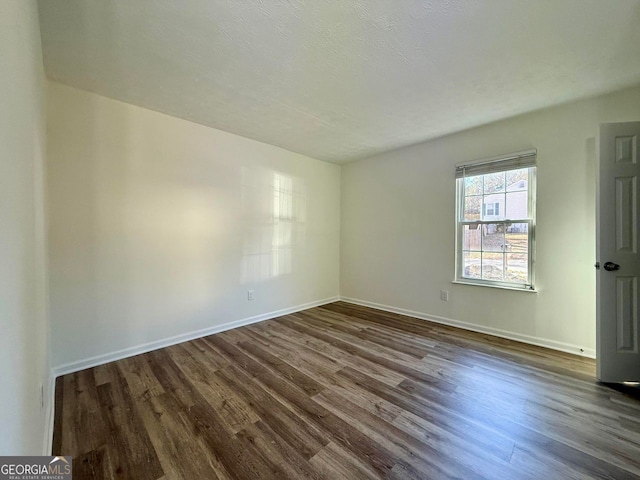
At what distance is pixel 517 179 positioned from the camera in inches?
115

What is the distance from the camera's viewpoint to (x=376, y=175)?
13.7 feet

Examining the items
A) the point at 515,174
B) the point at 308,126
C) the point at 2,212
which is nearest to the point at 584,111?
the point at 515,174

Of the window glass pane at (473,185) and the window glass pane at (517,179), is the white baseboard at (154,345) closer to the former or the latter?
the window glass pane at (473,185)

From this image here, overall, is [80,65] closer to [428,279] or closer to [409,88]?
[409,88]

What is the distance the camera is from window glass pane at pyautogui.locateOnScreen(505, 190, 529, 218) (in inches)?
112

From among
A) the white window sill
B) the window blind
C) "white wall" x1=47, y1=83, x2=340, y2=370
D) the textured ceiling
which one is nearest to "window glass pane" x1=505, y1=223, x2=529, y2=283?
the white window sill

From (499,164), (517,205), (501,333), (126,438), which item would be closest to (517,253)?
(517,205)

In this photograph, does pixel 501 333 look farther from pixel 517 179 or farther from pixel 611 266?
pixel 517 179

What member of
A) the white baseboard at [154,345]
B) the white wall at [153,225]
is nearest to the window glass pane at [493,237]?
the white wall at [153,225]

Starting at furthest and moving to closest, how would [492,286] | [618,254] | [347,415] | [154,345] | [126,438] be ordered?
[492,286], [154,345], [618,254], [347,415], [126,438]

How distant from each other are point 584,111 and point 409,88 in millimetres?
1843

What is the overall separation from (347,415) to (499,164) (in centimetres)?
314

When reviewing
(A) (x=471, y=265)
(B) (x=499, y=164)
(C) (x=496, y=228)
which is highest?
(B) (x=499, y=164)

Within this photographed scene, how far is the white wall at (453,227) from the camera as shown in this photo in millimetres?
2508
